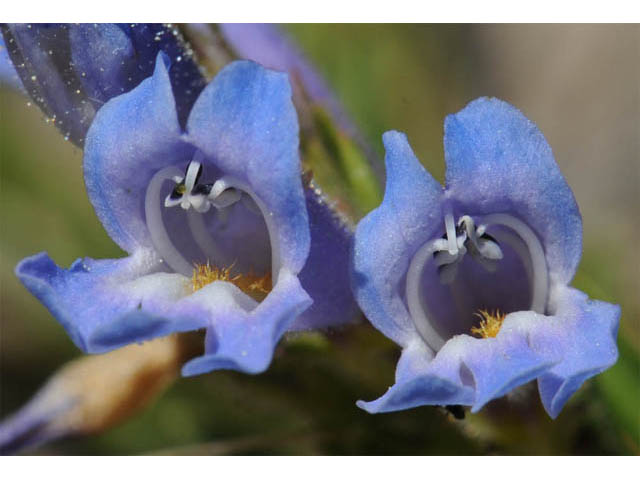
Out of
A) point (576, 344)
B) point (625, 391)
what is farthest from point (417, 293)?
point (625, 391)

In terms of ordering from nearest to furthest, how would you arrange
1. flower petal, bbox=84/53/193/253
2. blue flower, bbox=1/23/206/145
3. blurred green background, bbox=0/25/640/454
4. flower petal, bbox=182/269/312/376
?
flower petal, bbox=182/269/312/376 → flower petal, bbox=84/53/193/253 → blue flower, bbox=1/23/206/145 → blurred green background, bbox=0/25/640/454

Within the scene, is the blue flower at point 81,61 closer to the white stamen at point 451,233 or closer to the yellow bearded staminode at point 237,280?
the yellow bearded staminode at point 237,280

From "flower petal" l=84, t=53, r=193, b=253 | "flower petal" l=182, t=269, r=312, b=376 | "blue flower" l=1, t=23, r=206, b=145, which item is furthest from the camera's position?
"blue flower" l=1, t=23, r=206, b=145

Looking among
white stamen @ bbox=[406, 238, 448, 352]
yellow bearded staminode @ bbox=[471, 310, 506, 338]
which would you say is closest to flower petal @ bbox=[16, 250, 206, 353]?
white stamen @ bbox=[406, 238, 448, 352]

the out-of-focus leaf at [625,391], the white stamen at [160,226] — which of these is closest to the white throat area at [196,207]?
the white stamen at [160,226]

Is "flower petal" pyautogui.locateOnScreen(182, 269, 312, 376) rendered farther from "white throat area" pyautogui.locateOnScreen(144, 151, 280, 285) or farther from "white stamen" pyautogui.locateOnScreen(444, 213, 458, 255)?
"white stamen" pyautogui.locateOnScreen(444, 213, 458, 255)

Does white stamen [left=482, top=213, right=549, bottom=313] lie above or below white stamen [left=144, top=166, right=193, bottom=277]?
below
